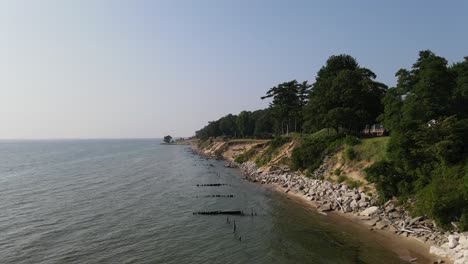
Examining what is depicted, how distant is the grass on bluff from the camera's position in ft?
147

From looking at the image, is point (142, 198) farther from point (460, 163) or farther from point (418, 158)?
point (460, 163)

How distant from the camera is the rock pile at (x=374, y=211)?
23.8 m

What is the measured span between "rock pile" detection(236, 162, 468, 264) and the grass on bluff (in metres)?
6.01

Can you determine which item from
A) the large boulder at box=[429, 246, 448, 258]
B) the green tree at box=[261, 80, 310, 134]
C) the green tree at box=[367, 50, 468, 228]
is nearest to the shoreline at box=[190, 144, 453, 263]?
the large boulder at box=[429, 246, 448, 258]

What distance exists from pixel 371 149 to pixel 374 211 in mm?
15403

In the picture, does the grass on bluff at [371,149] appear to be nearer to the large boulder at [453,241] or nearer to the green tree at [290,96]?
the large boulder at [453,241]

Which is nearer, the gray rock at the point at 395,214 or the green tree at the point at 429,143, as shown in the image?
the green tree at the point at 429,143

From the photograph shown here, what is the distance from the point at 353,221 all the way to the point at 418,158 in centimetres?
953

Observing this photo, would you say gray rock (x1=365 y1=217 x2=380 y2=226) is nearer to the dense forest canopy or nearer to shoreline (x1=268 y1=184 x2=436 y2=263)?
shoreline (x1=268 y1=184 x2=436 y2=263)

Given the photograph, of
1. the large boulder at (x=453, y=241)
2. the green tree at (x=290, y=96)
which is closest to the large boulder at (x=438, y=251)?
the large boulder at (x=453, y=241)

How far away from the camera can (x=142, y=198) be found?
46875mm

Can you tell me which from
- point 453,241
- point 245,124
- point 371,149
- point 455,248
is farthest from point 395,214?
point 245,124

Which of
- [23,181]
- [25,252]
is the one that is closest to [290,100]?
[23,181]

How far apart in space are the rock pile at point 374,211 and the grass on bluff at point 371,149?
237 inches
